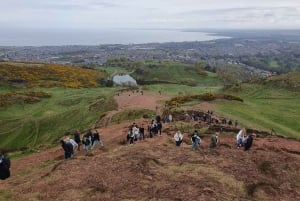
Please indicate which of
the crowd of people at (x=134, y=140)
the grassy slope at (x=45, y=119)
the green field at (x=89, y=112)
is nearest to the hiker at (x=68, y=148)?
the crowd of people at (x=134, y=140)

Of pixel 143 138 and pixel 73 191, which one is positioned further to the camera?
pixel 143 138

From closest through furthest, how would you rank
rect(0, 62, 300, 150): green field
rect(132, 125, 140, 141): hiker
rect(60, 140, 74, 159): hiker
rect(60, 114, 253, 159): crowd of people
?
rect(60, 140, 74, 159): hiker, rect(60, 114, 253, 159): crowd of people, rect(132, 125, 140, 141): hiker, rect(0, 62, 300, 150): green field

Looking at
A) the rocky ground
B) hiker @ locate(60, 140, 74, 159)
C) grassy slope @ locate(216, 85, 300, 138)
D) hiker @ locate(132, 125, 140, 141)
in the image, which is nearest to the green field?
grassy slope @ locate(216, 85, 300, 138)

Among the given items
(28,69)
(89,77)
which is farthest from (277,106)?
(28,69)

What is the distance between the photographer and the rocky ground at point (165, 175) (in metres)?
21.0

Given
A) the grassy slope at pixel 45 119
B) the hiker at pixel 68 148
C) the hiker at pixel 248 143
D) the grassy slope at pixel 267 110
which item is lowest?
the grassy slope at pixel 45 119

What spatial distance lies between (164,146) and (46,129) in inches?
1266

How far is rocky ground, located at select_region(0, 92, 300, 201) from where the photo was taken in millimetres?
21047

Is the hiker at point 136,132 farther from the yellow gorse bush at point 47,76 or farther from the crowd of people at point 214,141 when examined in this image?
the yellow gorse bush at point 47,76

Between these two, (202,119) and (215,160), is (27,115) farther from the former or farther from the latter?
(215,160)

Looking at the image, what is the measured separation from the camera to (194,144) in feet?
94.7

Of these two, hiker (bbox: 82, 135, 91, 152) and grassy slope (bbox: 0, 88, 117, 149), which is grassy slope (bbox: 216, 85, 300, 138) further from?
hiker (bbox: 82, 135, 91, 152)

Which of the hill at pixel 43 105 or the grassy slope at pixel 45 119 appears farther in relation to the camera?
the hill at pixel 43 105

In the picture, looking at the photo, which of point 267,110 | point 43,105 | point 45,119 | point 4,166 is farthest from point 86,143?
point 43,105
